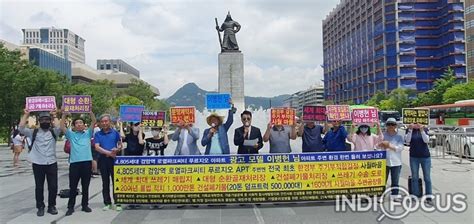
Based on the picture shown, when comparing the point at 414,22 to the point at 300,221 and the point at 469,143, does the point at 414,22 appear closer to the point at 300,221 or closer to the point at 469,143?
the point at 469,143

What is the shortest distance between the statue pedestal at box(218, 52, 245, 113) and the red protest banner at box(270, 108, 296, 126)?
62.7 feet

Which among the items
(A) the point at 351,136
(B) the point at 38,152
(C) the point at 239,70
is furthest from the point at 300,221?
(C) the point at 239,70

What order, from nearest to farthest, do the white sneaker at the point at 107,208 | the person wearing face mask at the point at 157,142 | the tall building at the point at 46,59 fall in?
the white sneaker at the point at 107,208
the person wearing face mask at the point at 157,142
the tall building at the point at 46,59

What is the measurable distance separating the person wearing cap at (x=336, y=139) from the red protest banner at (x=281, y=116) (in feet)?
3.39

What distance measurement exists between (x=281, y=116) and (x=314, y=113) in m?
1.00

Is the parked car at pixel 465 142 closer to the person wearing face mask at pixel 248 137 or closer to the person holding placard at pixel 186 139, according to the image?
the person wearing face mask at pixel 248 137

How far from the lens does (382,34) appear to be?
99.3 metres

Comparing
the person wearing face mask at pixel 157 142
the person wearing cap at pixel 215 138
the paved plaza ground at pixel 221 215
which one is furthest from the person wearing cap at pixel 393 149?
the person wearing face mask at pixel 157 142

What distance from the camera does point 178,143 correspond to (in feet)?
27.3

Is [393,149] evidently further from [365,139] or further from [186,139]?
[186,139]

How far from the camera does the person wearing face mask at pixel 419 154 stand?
834 centimetres

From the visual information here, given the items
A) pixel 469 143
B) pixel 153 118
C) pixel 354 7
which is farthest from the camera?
pixel 354 7

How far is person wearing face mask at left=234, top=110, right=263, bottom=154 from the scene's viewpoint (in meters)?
7.83

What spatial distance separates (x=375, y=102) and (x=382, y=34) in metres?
18.1
